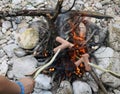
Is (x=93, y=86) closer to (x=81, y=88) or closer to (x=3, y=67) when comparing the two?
(x=81, y=88)

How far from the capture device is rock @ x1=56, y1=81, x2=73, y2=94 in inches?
121

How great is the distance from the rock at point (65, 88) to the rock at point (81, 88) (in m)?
0.05

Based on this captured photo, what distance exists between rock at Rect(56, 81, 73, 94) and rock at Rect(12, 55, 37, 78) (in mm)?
325

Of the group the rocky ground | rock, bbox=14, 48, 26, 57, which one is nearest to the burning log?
the rocky ground

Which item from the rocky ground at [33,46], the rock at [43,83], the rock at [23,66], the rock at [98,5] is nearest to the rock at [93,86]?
the rocky ground at [33,46]

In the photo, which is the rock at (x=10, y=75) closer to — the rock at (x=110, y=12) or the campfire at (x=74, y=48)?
the campfire at (x=74, y=48)

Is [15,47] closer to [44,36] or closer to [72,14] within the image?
[44,36]

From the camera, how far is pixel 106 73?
3.22 meters

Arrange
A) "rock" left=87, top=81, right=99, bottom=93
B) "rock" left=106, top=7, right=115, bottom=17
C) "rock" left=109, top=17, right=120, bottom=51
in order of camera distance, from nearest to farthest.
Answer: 1. "rock" left=87, top=81, right=99, bottom=93
2. "rock" left=109, top=17, right=120, bottom=51
3. "rock" left=106, top=7, right=115, bottom=17

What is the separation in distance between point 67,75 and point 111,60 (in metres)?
0.46

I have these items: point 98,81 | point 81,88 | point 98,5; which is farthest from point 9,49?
point 98,5

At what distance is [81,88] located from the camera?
122 inches

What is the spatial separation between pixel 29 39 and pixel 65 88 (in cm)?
59

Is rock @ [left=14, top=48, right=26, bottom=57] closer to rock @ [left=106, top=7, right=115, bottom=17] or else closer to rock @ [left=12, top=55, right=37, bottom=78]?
rock @ [left=12, top=55, right=37, bottom=78]
